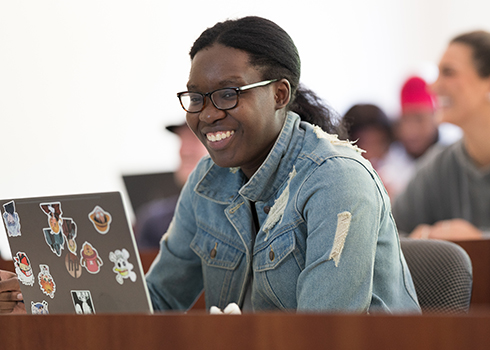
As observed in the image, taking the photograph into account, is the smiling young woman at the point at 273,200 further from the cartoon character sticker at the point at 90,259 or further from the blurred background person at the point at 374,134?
the blurred background person at the point at 374,134

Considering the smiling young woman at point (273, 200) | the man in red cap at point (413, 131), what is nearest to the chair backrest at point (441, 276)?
the smiling young woman at point (273, 200)

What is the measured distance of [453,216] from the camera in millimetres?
2703

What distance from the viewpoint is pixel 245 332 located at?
0.64 m

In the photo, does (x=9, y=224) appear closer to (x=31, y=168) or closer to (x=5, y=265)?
(x=5, y=265)

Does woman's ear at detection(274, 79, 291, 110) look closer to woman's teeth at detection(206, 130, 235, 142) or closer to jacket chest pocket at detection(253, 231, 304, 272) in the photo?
woman's teeth at detection(206, 130, 235, 142)

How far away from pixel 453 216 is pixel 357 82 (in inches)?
104

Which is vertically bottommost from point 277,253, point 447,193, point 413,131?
point 447,193

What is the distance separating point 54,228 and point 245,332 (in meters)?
0.43

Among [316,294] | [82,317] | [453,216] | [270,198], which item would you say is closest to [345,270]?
[316,294]

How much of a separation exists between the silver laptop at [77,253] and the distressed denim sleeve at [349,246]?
0.32 meters

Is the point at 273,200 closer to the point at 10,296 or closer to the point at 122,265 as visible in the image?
the point at 122,265

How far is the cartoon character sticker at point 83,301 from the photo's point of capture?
0.94 metres

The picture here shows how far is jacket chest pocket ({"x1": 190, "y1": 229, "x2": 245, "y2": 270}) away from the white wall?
2455 millimetres

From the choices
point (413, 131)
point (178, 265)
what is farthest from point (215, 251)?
point (413, 131)
